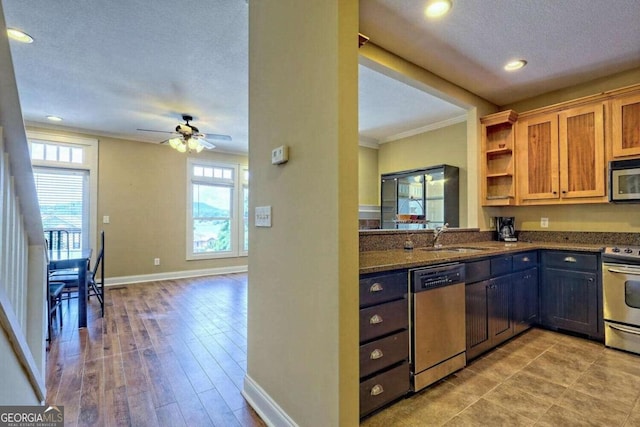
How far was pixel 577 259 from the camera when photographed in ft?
9.19

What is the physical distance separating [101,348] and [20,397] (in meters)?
1.37

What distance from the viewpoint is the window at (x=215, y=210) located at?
235 inches

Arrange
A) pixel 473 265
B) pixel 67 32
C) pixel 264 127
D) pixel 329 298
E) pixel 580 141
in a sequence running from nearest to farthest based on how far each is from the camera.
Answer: pixel 329 298 → pixel 264 127 → pixel 473 265 → pixel 67 32 → pixel 580 141

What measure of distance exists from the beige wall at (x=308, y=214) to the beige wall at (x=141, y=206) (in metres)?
4.46

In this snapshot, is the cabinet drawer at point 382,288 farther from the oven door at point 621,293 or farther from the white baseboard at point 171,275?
the white baseboard at point 171,275

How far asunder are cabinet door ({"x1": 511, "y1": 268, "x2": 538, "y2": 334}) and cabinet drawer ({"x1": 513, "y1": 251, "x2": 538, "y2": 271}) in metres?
0.05

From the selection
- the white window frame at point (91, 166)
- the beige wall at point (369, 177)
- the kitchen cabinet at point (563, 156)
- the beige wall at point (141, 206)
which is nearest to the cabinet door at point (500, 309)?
the kitchen cabinet at point (563, 156)

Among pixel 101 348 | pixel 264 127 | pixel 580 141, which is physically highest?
pixel 580 141

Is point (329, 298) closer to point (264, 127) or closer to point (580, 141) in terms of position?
point (264, 127)

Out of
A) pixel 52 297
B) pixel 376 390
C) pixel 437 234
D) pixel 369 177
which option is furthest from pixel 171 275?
pixel 376 390

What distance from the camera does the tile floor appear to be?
1.70 m

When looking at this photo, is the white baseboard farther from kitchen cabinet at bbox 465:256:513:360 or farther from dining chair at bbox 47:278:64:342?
kitchen cabinet at bbox 465:256:513:360

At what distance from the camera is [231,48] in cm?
271

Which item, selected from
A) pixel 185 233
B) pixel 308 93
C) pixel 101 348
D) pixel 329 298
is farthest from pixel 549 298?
pixel 185 233
